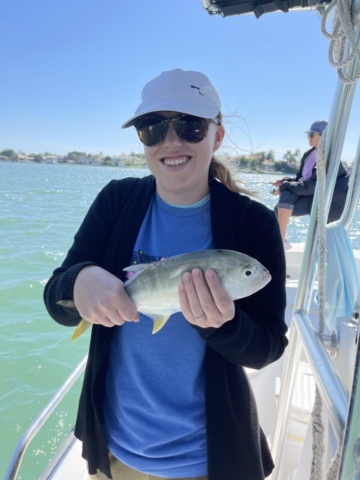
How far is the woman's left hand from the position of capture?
3.51 feet

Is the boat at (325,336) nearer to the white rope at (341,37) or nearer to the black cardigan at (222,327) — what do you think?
the white rope at (341,37)

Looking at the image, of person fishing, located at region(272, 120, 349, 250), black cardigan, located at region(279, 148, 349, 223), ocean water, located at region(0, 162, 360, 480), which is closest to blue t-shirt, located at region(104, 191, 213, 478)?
ocean water, located at region(0, 162, 360, 480)

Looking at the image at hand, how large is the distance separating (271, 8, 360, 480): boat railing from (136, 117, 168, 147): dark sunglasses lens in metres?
0.66

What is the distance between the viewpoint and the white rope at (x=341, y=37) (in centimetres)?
104

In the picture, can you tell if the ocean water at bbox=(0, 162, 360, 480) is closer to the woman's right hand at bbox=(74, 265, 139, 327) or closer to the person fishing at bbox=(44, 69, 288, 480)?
the person fishing at bbox=(44, 69, 288, 480)

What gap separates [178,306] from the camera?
1192mm

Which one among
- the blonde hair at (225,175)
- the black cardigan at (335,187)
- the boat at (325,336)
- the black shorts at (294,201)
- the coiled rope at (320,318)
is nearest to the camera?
the boat at (325,336)

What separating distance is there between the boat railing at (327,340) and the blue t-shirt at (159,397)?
0.41 meters

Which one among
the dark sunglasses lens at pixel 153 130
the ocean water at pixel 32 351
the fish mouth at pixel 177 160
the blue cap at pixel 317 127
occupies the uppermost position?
the blue cap at pixel 317 127

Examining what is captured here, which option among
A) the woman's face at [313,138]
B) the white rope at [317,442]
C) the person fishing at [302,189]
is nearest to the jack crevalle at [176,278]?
the white rope at [317,442]

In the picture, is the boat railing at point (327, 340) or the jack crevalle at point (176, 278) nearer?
the boat railing at point (327, 340)

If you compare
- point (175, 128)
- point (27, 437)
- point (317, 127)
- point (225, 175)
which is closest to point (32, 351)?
point (27, 437)

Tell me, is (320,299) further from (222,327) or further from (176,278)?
(176,278)

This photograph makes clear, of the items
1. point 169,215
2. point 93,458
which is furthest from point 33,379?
point 169,215
